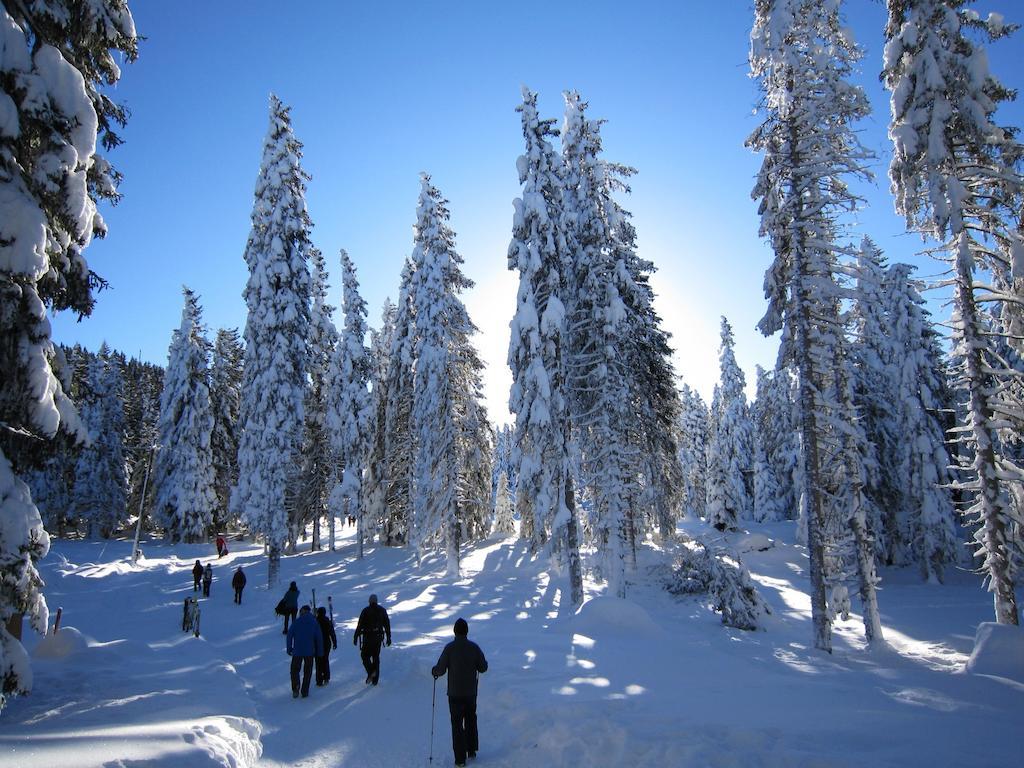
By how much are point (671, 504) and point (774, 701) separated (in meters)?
19.5

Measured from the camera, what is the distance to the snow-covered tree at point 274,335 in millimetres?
27266

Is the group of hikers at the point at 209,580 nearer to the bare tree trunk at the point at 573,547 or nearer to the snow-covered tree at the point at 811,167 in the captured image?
the bare tree trunk at the point at 573,547

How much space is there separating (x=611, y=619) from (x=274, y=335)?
20630 millimetres

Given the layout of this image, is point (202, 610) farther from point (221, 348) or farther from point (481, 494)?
point (221, 348)

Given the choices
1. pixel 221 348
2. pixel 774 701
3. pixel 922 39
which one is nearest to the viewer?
pixel 774 701

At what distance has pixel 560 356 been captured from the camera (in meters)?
22.3

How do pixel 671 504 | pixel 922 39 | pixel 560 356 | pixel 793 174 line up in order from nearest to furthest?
1. pixel 922 39
2. pixel 793 174
3. pixel 560 356
4. pixel 671 504

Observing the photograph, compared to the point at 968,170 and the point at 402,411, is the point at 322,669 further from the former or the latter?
the point at 402,411

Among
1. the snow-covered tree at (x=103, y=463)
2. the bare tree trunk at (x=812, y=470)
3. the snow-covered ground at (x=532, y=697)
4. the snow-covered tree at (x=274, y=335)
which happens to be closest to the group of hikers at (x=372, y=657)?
the snow-covered ground at (x=532, y=697)

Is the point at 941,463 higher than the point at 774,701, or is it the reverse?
the point at 941,463

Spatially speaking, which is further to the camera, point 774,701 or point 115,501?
point 115,501

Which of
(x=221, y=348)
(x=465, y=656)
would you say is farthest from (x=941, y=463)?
(x=221, y=348)

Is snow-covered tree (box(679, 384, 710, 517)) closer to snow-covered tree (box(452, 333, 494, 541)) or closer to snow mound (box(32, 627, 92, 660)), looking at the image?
snow-covered tree (box(452, 333, 494, 541))

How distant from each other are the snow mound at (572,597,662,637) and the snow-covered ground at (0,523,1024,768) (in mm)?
62
